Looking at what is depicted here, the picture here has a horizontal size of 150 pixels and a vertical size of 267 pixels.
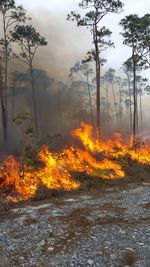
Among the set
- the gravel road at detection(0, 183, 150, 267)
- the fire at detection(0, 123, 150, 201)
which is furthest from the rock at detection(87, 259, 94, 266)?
the fire at detection(0, 123, 150, 201)

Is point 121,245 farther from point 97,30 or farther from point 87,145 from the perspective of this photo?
point 97,30

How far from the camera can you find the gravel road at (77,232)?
1083cm

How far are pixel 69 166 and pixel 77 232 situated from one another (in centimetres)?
1082

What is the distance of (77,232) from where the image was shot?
13125 mm

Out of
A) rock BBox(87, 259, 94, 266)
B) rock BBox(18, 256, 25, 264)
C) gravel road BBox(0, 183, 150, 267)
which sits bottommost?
rock BBox(18, 256, 25, 264)

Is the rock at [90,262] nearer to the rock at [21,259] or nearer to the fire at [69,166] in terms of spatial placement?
the rock at [21,259]

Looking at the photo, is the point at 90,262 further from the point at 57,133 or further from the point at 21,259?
the point at 57,133

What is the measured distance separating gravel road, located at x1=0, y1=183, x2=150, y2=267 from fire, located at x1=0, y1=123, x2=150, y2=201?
2189 mm

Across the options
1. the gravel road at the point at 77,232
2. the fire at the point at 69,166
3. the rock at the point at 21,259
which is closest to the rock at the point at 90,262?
the gravel road at the point at 77,232

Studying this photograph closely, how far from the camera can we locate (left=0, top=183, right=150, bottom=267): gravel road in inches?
426

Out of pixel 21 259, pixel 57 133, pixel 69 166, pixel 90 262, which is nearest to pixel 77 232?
pixel 90 262

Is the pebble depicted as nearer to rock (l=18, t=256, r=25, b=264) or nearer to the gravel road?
the gravel road

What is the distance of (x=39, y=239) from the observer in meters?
12.5

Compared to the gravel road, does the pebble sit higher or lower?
lower
